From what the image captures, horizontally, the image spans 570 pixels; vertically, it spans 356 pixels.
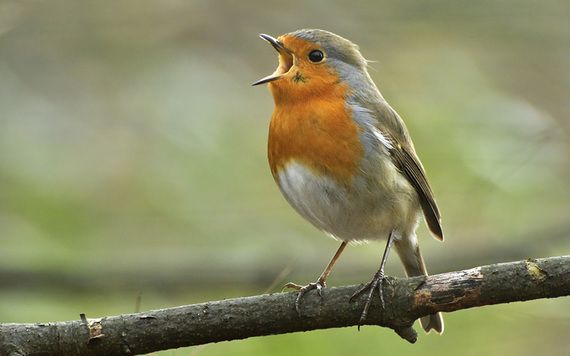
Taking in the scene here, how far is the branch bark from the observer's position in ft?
11.8

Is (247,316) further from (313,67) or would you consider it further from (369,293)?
(313,67)

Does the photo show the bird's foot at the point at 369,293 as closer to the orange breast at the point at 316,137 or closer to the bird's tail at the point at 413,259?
the orange breast at the point at 316,137

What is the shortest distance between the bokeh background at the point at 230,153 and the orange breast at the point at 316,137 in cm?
71

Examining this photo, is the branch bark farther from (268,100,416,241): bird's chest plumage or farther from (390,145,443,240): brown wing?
(390,145,443,240): brown wing

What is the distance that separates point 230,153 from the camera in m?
5.95

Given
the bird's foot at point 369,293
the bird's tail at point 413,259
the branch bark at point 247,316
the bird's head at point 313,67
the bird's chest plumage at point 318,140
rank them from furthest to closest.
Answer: the bird's tail at point 413,259 → the bird's head at point 313,67 → the bird's chest plumage at point 318,140 → the bird's foot at point 369,293 → the branch bark at point 247,316

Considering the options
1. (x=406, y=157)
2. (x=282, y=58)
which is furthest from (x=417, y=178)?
(x=282, y=58)

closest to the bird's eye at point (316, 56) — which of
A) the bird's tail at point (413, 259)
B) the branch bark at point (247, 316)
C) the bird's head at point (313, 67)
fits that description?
the bird's head at point (313, 67)

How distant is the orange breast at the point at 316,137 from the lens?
4.63m

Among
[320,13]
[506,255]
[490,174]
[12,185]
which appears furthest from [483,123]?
[12,185]

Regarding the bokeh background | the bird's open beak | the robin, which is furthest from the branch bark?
the bird's open beak

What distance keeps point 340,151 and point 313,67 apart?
679 mm

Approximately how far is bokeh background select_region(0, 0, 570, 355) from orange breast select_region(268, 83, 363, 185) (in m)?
0.71

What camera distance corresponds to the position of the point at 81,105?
7.34 metres
